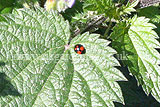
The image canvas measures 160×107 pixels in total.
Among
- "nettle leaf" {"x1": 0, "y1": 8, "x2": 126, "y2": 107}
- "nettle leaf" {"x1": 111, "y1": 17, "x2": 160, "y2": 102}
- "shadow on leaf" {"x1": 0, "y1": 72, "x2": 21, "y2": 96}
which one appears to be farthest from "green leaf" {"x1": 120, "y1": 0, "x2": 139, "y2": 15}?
"shadow on leaf" {"x1": 0, "y1": 72, "x2": 21, "y2": 96}

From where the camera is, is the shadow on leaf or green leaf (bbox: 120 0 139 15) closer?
the shadow on leaf

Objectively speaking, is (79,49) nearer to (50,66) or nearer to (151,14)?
(50,66)

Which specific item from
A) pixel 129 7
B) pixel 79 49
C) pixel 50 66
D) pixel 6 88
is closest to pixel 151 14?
pixel 129 7

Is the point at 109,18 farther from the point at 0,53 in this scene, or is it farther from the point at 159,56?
the point at 0,53

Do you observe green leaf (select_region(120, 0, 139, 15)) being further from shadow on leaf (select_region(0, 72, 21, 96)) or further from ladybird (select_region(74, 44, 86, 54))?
shadow on leaf (select_region(0, 72, 21, 96))

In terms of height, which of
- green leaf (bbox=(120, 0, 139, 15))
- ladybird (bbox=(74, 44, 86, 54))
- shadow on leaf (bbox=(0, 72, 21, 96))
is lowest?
shadow on leaf (bbox=(0, 72, 21, 96))

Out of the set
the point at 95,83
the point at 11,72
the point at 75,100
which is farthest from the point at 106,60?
the point at 11,72

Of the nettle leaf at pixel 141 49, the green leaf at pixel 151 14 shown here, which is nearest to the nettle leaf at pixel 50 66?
the nettle leaf at pixel 141 49
